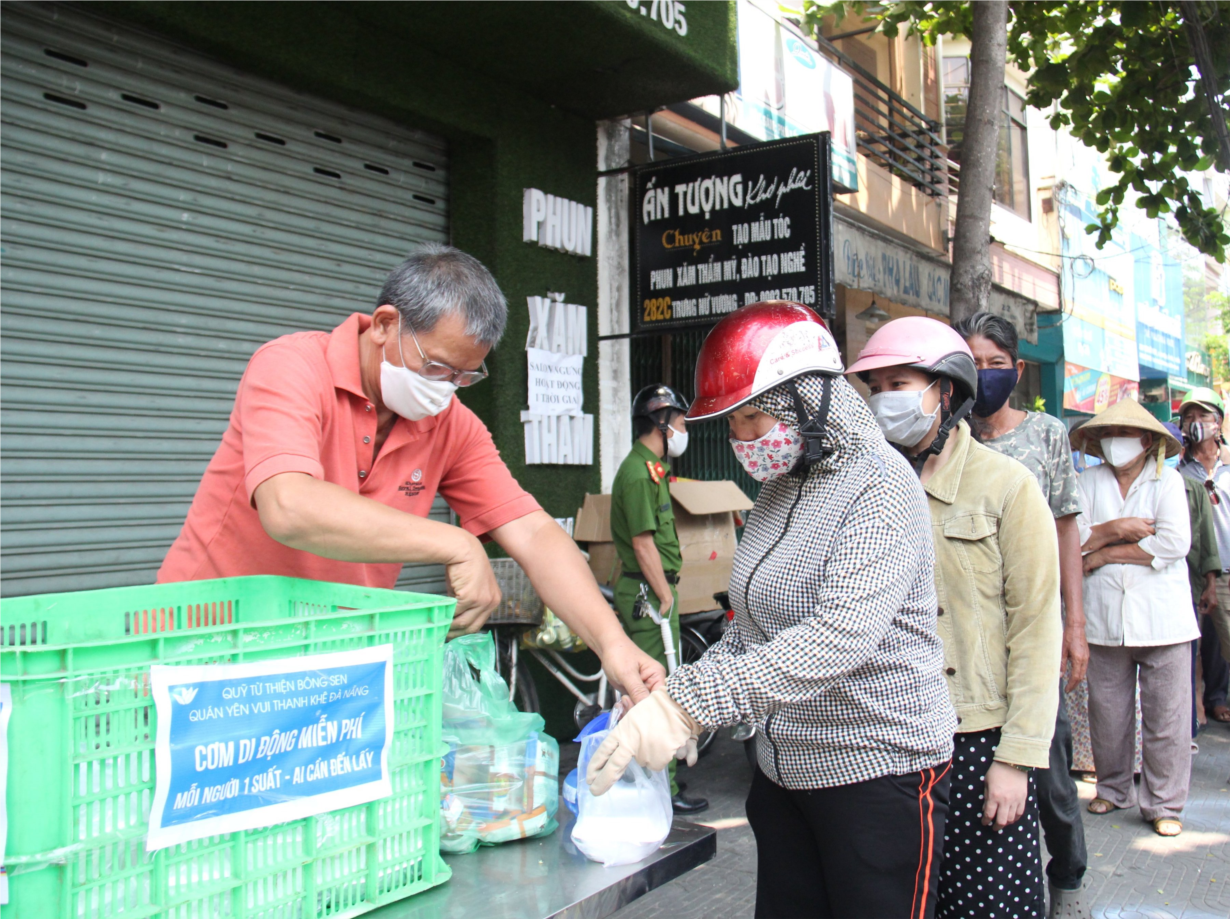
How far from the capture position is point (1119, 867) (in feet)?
14.2

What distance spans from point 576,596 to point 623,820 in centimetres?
53

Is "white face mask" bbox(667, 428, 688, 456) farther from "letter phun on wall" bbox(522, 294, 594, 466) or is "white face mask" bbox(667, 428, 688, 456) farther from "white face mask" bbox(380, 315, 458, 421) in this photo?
"white face mask" bbox(380, 315, 458, 421)

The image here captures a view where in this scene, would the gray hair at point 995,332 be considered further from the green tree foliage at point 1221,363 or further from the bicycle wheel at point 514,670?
the green tree foliage at point 1221,363

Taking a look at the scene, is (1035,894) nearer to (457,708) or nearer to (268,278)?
(457,708)

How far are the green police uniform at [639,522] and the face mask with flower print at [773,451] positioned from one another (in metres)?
3.06

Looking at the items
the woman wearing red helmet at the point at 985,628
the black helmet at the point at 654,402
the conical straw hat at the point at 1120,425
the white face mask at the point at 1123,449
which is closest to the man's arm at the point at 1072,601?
the conical straw hat at the point at 1120,425

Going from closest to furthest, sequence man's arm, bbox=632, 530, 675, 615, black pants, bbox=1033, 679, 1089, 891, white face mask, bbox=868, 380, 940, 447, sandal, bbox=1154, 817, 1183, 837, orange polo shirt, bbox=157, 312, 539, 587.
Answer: orange polo shirt, bbox=157, 312, 539, 587
white face mask, bbox=868, 380, 940, 447
black pants, bbox=1033, 679, 1089, 891
sandal, bbox=1154, 817, 1183, 837
man's arm, bbox=632, 530, 675, 615

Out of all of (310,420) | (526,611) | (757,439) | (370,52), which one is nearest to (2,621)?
(310,420)

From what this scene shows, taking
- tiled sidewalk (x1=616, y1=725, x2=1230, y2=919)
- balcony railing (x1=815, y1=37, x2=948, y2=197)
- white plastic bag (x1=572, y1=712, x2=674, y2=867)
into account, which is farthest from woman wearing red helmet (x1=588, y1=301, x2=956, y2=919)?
balcony railing (x1=815, y1=37, x2=948, y2=197)

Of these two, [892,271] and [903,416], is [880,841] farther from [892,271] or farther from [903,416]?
[892,271]

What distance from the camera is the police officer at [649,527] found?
16.9 ft

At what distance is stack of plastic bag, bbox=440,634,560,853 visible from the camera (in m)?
1.79

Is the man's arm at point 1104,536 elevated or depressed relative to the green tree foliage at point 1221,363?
depressed

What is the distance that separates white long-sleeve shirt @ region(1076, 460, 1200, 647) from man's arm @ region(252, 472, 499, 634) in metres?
3.86
